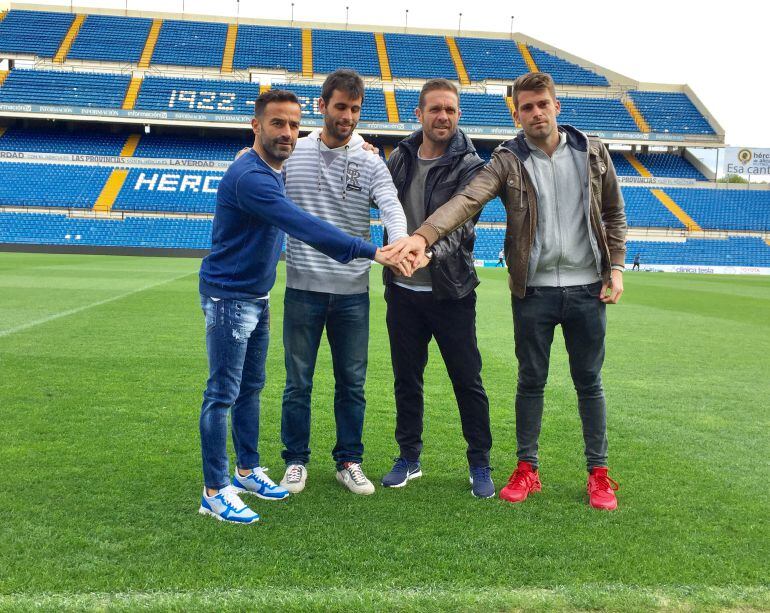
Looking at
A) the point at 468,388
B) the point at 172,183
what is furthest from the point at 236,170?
the point at 172,183

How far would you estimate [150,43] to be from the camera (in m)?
44.2

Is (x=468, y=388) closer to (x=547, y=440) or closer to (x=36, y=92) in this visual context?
(x=547, y=440)

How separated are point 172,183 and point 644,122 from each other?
2687cm

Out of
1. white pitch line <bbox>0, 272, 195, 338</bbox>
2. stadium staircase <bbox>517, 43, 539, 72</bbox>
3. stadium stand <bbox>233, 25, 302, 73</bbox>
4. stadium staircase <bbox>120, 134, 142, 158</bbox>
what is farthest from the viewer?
stadium staircase <bbox>517, 43, 539, 72</bbox>

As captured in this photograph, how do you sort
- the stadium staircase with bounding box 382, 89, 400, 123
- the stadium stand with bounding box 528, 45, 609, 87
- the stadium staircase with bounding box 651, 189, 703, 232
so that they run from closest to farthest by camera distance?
the stadium staircase with bounding box 651, 189, 703, 232 → the stadium staircase with bounding box 382, 89, 400, 123 → the stadium stand with bounding box 528, 45, 609, 87

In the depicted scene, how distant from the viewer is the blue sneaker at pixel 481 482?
3.59 m

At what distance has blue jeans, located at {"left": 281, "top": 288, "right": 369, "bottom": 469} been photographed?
145 inches

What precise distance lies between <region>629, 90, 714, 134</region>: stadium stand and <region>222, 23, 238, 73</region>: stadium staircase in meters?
24.6

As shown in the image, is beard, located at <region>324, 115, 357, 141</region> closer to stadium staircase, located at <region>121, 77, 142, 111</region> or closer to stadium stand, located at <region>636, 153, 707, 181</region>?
stadium staircase, located at <region>121, 77, 142, 111</region>

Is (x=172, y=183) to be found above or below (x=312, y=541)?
below

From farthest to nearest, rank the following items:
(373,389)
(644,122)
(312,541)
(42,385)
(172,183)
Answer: (644,122), (172,183), (373,389), (42,385), (312,541)

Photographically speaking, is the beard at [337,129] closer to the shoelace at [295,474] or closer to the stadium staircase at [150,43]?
the shoelace at [295,474]

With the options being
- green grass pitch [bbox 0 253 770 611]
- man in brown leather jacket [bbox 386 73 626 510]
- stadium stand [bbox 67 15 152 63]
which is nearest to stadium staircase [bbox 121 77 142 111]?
stadium stand [bbox 67 15 152 63]

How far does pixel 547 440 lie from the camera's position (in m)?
4.69
